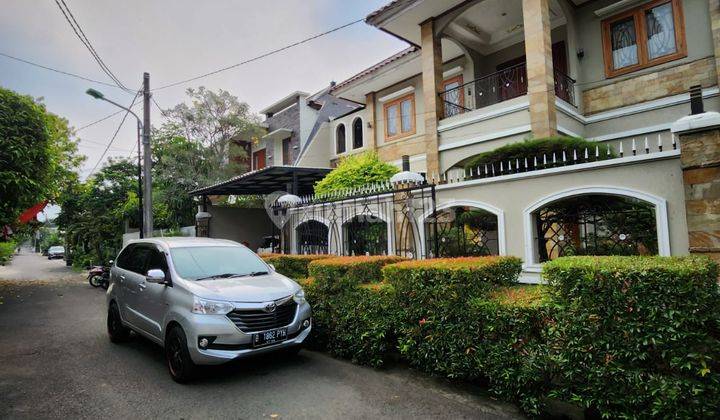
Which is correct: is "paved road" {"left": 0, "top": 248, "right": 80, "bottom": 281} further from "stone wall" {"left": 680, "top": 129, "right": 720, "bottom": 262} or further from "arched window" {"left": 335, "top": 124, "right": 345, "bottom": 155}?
"stone wall" {"left": 680, "top": 129, "right": 720, "bottom": 262}

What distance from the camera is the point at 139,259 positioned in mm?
5969

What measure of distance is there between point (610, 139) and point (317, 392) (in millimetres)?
10038

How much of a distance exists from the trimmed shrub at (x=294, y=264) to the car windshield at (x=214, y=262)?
4.17 feet

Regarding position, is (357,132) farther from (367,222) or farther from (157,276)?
(157,276)

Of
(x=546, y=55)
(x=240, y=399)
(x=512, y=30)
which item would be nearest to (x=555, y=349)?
(x=240, y=399)

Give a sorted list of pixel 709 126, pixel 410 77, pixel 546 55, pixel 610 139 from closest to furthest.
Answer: pixel 709 126
pixel 546 55
pixel 610 139
pixel 410 77

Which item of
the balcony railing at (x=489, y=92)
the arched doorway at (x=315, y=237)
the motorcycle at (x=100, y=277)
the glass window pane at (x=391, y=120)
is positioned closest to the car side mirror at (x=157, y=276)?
the arched doorway at (x=315, y=237)

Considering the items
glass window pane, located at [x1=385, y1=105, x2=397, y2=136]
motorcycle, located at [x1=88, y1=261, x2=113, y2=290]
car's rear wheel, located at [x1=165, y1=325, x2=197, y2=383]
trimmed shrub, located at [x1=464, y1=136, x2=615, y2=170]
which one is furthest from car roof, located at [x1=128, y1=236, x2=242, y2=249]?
glass window pane, located at [x1=385, y1=105, x2=397, y2=136]

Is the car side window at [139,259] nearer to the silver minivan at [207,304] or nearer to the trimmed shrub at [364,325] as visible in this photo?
the silver minivan at [207,304]

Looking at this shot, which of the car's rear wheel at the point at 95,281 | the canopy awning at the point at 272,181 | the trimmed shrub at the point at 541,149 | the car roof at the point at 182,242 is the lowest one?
the car's rear wheel at the point at 95,281

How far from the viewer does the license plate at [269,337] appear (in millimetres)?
4395

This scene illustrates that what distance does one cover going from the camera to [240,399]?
3.95m

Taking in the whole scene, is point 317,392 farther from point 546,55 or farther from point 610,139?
point 610,139

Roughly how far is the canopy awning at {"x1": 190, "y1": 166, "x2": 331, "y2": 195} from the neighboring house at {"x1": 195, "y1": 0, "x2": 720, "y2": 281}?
331cm
